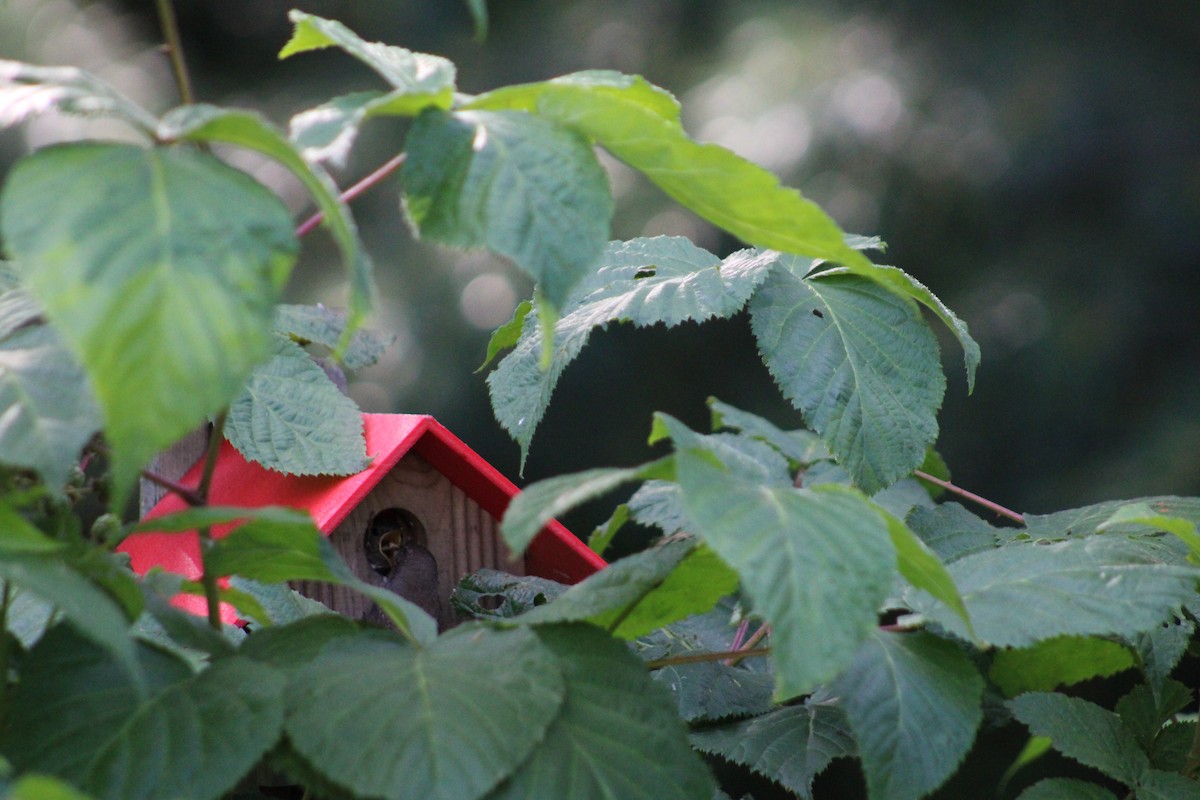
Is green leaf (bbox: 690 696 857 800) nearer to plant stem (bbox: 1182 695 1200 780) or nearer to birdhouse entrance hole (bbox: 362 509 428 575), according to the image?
plant stem (bbox: 1182 695 1200 780)

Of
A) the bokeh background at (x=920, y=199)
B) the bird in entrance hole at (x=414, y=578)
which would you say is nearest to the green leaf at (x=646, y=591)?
the bird in entrance hole at (x=414, y=578)

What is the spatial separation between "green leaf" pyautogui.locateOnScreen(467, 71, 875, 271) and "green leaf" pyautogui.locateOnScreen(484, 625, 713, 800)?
7.5 inches

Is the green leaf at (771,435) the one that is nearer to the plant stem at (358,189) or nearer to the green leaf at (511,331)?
the green leaf at (511,331)

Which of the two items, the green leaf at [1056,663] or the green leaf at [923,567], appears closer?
the green leaf at [923,567]

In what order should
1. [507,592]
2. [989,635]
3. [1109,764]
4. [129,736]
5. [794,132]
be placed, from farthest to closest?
1. [794,132]
2. [507,592]
3. [1109,764]
4. [989,635]
5. [129,736]

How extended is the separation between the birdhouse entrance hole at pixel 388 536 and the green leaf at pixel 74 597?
0.54 meters

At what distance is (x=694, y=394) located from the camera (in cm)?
197

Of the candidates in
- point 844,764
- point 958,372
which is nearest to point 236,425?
point 844,764

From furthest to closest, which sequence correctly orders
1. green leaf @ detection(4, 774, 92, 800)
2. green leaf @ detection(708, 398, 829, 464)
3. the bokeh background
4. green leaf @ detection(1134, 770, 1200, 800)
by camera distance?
the bokeh background, green leaf @ detection(708, 398, 829, 464), green leaf @ detection(1134, 770, 1200, 800), green leaf @ detection(4, 774, 92, 800)

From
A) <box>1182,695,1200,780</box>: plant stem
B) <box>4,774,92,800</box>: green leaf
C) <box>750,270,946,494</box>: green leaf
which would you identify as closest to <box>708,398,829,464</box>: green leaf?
<box>750,270,946,494</box>: green leaf

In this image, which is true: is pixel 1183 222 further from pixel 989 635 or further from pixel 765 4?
pixel 989 635

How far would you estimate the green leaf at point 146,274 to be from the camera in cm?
30

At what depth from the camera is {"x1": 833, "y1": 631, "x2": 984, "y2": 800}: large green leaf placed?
0.46 metres

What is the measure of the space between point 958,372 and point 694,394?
18.0 inches
